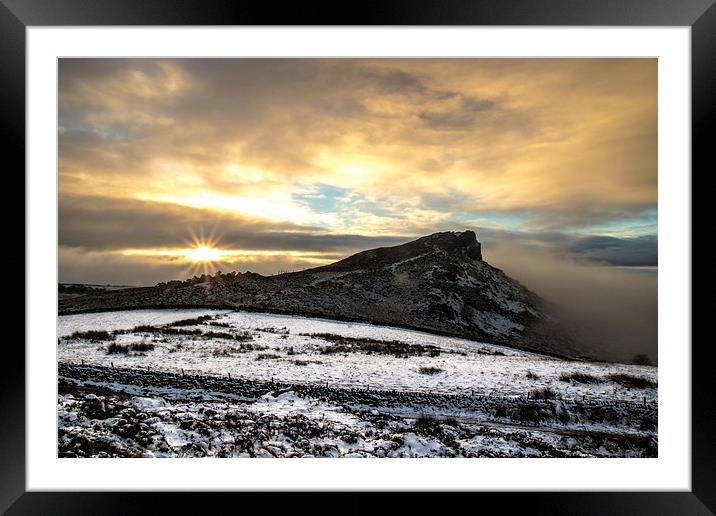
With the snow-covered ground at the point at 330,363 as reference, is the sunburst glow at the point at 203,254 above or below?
above

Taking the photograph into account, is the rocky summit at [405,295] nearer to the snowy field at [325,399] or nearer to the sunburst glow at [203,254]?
the sunburst glow at [203,254]
